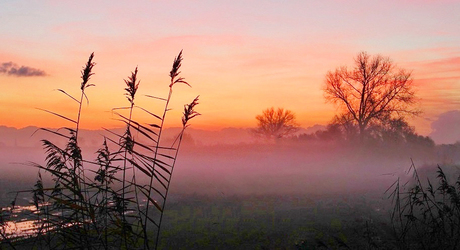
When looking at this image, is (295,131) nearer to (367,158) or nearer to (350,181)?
(367,158)

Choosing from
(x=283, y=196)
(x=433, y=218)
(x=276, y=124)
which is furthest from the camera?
(x=276, y=124)

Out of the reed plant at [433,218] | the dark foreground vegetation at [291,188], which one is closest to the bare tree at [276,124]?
the dark foreground vegetation at [291,188]

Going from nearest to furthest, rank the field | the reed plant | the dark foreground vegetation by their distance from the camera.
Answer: the reed plant
the dark foreground vegetation
the field

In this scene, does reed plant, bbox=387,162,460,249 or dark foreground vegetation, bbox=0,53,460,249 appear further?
dark foreground vegetation, bbox=0,53,460,249

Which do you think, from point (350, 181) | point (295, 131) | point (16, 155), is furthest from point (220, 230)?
point (16, 155)

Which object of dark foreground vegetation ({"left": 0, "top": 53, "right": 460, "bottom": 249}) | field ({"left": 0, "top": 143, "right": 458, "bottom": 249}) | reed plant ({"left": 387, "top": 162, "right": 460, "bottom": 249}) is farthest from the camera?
field ({"left": 0, "top": 143, "right": 458, "bottom": 249})

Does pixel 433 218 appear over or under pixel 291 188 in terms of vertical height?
over

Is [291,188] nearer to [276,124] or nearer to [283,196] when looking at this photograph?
[283,196]

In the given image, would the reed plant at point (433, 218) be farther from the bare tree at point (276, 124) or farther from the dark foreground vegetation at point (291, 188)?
the bare tree at point (276, 124)

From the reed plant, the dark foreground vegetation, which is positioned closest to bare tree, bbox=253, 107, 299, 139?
the dark foreground vegetation

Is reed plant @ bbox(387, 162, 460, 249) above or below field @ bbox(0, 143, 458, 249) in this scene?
above

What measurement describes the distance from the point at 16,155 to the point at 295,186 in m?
93.9

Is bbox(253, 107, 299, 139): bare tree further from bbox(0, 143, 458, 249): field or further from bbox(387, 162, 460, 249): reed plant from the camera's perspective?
bbox(387, 162, 460, 249): reed plant

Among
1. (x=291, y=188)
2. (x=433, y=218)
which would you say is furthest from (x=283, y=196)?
(x=433, y=218)
